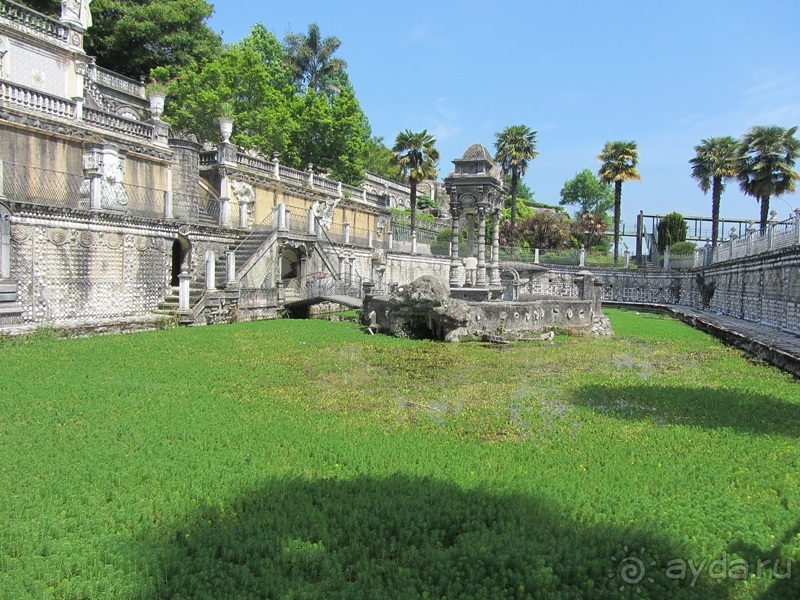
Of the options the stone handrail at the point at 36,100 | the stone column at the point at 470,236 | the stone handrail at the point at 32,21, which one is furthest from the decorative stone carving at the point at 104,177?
the stone column at the point at 470,236

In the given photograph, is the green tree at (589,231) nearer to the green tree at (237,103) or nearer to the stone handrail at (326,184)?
the stone handrail at (326,184)

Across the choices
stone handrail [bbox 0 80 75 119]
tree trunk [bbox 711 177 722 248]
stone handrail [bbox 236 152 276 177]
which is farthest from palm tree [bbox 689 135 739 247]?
stone handrail [bbox 0 80 75 119]

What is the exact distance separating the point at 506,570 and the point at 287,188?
28.5m

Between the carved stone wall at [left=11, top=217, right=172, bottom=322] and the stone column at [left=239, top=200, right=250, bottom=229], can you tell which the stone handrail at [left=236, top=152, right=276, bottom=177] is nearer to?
the stone column at [left=239, top=200, right=250, bottom=229]

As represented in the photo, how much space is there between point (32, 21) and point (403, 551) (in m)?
25.8

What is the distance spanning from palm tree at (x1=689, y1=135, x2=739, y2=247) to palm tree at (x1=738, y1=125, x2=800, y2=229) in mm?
2962

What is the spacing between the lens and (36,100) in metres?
18.2

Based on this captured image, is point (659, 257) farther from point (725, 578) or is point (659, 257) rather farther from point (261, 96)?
point (725, 578)

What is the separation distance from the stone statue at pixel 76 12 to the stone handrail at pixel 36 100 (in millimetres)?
6864

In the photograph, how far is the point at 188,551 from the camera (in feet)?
13.7

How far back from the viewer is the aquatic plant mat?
3896 millimetres

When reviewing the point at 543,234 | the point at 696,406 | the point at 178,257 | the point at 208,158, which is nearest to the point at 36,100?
the point at 178,257

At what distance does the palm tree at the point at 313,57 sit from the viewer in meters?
48.9

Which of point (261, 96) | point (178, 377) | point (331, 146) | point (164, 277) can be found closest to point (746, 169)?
point (331, 146)
